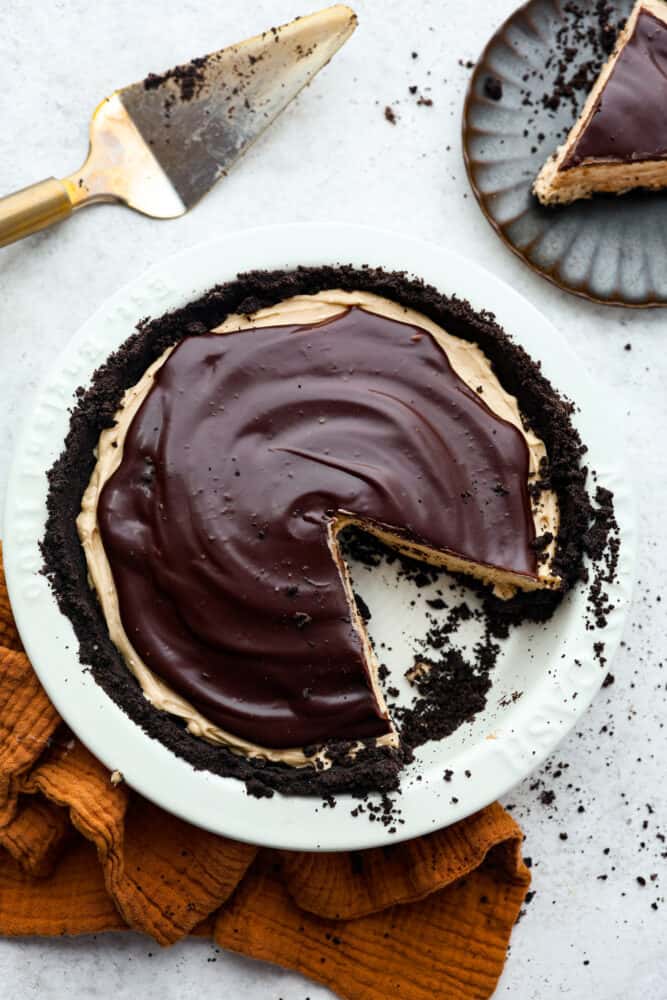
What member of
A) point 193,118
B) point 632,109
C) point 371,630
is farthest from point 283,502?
point 632,109

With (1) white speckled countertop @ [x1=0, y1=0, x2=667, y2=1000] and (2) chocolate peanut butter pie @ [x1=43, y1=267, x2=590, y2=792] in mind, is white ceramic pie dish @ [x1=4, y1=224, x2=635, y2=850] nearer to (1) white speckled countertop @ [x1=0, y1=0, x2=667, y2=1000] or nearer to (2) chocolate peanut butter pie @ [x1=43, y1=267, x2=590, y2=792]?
(2) chocolate peanut butter pie @ [x1=43, y1=267, x2=590, y2=792]

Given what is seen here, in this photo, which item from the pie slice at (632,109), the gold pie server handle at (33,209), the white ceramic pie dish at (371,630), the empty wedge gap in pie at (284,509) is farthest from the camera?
the pie slice at (632,109)

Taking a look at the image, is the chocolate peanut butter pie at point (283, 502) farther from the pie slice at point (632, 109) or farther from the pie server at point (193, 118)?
the pie slice at point (632, 109)

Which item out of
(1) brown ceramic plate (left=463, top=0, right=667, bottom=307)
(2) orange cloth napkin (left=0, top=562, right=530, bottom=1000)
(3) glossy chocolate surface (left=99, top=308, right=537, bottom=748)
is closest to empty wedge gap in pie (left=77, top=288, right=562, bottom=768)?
(3) glossy chocolate surface (left=99, top=308, right=537, bottom=748)

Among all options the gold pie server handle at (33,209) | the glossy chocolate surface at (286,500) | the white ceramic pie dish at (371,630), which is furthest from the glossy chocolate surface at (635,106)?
the gold pie server handle at (33,209)

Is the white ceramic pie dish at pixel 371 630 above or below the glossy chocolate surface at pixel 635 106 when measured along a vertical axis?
below
